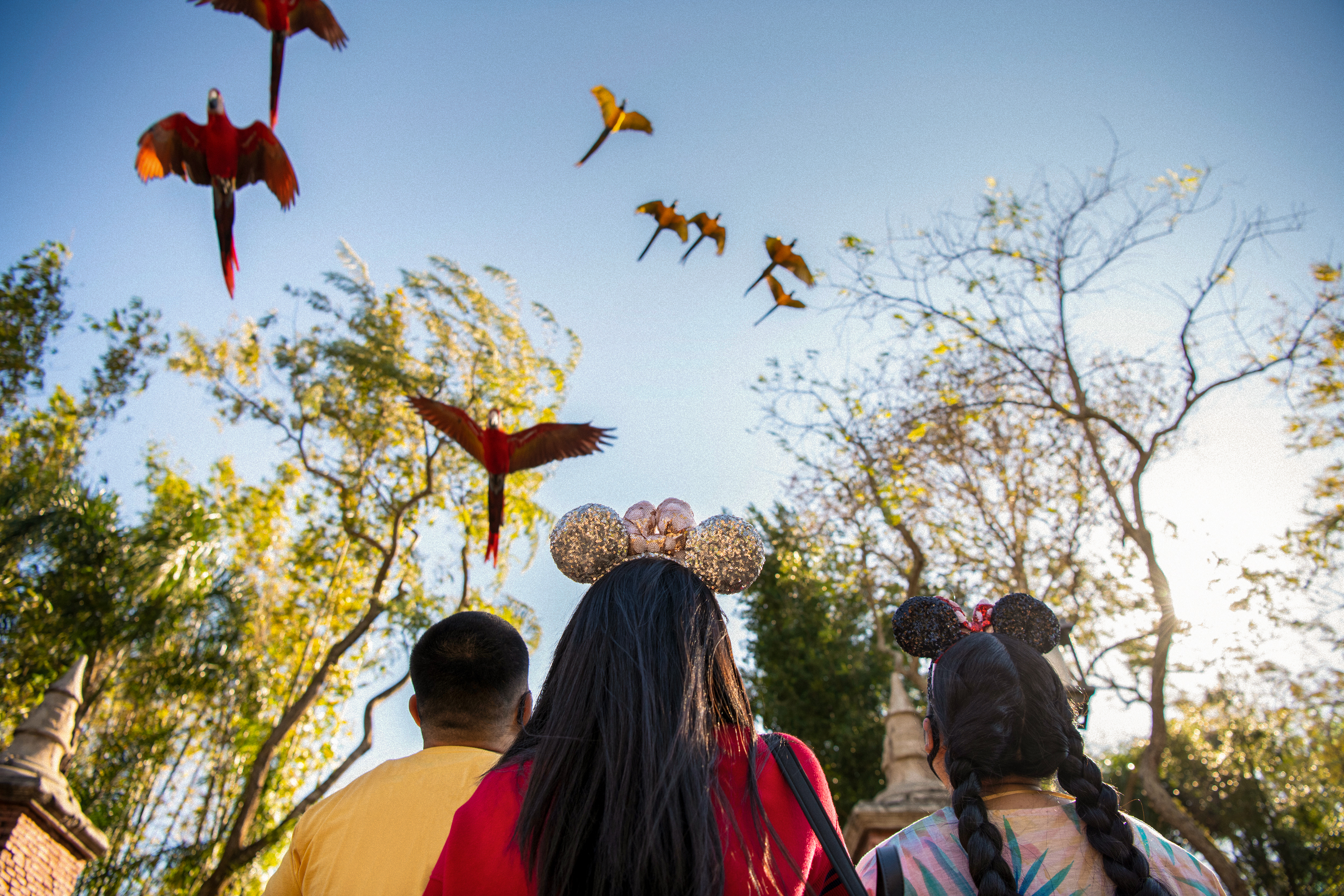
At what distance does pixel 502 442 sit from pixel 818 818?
5.10 metres

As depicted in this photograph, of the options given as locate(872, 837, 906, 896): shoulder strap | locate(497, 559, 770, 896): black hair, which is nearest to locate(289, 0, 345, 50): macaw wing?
locate(497, 559, 770, 896): black hair

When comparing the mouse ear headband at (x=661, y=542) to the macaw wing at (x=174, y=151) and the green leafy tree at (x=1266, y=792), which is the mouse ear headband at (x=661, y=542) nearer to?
the macaw wing at (x=174, y=151)

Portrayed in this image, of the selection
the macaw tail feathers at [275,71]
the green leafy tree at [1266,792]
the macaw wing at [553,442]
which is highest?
the macaw tail feathers at [275,71]

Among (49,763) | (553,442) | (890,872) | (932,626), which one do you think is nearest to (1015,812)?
(890,872)

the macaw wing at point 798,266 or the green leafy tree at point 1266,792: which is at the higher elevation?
the macaw wing at point 798,266

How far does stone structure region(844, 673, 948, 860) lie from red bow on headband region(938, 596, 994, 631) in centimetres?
291

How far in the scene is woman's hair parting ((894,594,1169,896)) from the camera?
4.73 ft

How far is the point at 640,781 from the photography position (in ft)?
3.79

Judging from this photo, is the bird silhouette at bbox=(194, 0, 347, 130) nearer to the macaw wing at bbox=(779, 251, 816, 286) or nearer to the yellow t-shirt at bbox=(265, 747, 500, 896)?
Answer: the macaw wing at bbox=(779, 251, 816, 286)

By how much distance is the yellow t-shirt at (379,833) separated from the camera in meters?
1.84

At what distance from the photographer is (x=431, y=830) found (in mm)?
1905

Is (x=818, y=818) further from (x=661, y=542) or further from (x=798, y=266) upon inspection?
(x=798, y=266)

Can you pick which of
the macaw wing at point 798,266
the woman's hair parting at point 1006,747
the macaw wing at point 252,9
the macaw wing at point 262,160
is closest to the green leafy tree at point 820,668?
the macaw wing at point 798,266

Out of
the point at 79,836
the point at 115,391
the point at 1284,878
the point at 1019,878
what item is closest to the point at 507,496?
the point at 79,836
